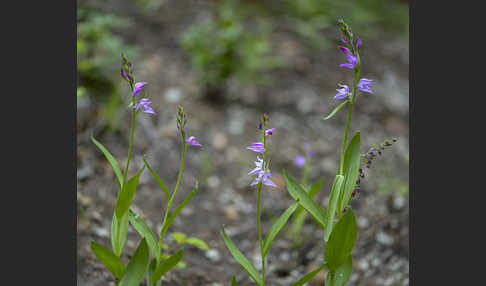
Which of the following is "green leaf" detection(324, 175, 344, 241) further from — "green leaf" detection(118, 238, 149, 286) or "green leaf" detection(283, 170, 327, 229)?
"green leaf" detection(118, 238, 149, 286)

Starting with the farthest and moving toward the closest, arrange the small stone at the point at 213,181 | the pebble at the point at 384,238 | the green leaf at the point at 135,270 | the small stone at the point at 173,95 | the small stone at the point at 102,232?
the small stone at the point at 173,95, the small stone at the point at 213,181, the pebble at the point at 384,238, the small stone at the point at 102,232, the green leaf at the point at 135,270

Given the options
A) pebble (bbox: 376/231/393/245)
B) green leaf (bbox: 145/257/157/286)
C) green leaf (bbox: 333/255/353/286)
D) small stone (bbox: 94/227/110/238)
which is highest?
green leaf (bbox: 333/255/353/286)

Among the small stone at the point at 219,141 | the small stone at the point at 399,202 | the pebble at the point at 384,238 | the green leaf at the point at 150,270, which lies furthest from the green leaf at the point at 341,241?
the small stone at the point at 219,141

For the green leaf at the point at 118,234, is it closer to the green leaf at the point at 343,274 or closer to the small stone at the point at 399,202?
the green leaf at the point at 343,274

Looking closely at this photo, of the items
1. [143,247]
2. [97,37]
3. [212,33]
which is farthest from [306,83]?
[143,247]

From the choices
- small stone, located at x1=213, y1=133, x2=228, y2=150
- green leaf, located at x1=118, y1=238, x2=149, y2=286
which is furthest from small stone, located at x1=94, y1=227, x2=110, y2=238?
small stone, located at x1=213, y1=133, x2=228, y2=150

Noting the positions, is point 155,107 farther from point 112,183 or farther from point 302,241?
point 302,241
